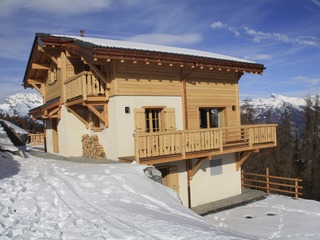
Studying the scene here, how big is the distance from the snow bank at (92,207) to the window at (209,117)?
5.82m

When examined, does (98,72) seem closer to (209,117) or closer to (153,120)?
(153,120)

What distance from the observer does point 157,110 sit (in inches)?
499

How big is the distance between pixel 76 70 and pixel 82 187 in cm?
802

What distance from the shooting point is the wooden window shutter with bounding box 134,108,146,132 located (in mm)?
11602

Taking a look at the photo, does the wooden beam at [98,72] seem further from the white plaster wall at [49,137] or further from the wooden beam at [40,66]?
the white plaster wall at [49,137]

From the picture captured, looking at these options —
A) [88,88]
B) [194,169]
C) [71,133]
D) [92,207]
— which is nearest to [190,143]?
[194,169]

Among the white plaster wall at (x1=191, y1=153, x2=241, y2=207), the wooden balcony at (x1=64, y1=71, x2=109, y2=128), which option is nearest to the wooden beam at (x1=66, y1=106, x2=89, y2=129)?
the wooden balcony at (x1=64, y1=71, x2=109, y2=128)

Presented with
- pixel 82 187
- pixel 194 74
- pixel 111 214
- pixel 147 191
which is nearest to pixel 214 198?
pixel 194 74

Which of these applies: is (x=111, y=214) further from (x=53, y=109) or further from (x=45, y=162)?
(x=53, y=109)

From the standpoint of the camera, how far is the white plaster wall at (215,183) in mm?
13414

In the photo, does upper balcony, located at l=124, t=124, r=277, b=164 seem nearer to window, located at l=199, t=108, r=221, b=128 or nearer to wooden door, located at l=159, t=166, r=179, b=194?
window, located at l=199, t=108, r=221, b=128

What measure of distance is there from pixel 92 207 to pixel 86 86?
6.18 m

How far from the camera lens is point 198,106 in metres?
13.6

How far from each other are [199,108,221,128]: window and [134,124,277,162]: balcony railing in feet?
2.92
